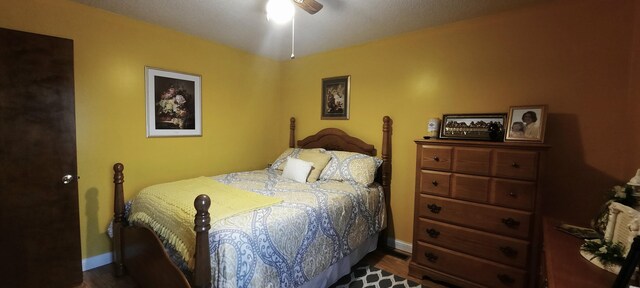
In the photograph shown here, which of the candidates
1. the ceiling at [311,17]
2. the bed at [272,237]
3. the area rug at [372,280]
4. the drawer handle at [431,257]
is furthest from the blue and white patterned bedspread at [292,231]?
the ceiling at [311,17]

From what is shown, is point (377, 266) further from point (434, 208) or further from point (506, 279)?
point (506, 279)

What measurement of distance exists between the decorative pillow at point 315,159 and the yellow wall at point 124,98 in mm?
1002

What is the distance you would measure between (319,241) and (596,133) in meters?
2.11

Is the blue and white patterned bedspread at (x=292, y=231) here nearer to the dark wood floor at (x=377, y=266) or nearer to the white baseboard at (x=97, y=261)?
the dark wood floor at (x=377, y=266)

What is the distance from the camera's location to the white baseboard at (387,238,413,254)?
9.01 ft

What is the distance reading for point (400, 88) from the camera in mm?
2734

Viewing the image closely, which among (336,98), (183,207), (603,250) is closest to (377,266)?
(603,250)

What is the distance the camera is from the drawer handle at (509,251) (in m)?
1.83

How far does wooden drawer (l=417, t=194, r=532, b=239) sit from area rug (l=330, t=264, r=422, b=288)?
0.58 m

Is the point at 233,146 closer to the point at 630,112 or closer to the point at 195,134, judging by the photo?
the point at 195,134

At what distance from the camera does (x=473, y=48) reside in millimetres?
2312

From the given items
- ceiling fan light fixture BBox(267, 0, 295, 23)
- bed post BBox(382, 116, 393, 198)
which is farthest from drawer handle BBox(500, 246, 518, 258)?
ceiling fan light fixture BBox(267, 0, 295, 23)

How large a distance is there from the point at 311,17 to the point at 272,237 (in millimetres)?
1848

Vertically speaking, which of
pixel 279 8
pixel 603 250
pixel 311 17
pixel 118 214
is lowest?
pixel 118 214
